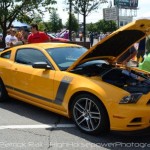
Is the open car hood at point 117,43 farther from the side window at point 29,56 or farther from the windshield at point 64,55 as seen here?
the side window at point 29,56

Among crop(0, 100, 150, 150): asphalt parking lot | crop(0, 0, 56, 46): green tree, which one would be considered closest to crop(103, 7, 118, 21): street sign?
crop(0, 0, 56, 46): green tree

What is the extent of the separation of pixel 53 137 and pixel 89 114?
0.66 metres

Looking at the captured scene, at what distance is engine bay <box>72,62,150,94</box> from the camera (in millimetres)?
5221

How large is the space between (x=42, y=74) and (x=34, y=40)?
3.96m

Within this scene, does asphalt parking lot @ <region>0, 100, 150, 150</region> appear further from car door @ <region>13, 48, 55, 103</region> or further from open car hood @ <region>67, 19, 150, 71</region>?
open car hood @ <region>67, 19, 150, 71</region>

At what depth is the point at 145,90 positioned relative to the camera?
5.12 m

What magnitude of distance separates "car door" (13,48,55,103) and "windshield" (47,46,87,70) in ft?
0.59

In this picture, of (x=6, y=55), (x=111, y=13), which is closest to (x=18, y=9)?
(x=111, y=13)

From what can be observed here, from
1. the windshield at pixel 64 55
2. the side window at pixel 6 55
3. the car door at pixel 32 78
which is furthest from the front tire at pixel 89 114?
the side window at pixel 6 55

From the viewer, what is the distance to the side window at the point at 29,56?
21.3ft

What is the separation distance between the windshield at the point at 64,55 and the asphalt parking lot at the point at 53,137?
989mm

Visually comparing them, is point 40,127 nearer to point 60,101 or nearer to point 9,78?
point 60,101

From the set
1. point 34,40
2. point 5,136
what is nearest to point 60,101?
point 5,136

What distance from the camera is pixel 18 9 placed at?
61.8 ft
